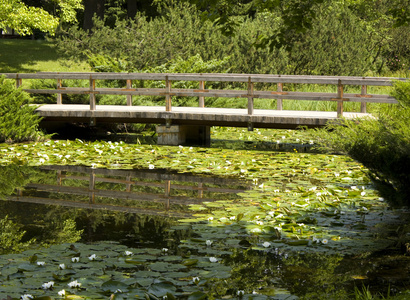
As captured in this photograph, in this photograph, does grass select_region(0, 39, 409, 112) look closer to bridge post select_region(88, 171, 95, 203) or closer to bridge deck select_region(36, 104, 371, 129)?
bridge deck select_region(36, 104, 371, 129)

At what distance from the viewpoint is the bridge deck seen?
1462 cm

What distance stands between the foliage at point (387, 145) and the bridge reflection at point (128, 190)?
2425mm

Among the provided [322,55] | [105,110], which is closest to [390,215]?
[105,110]

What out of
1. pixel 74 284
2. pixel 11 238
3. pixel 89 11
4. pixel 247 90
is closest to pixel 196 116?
pixel 247 90

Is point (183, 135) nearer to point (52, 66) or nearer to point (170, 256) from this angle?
point (170, 256)

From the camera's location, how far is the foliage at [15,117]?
1529 cm

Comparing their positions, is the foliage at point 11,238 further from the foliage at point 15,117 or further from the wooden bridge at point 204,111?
the wooden bridge at point 204,111

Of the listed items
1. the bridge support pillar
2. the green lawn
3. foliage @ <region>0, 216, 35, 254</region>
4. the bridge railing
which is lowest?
foliage @ <region>0, 216, 35, 254</region>

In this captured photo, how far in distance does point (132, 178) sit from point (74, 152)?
319cm

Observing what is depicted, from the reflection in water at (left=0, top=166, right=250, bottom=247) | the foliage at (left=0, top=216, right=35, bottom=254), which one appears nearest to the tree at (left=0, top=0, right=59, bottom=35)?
the reflection in water at (left=0, top=166, right=250, bottom=247)

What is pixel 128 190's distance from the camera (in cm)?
995

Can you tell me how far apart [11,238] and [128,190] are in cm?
310

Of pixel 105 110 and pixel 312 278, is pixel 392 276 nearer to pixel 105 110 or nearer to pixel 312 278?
pixel 312 278

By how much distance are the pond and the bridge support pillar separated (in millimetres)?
2918
